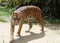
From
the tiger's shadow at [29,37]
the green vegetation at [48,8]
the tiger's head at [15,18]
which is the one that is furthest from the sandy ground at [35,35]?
the green vegetation at [48,8]

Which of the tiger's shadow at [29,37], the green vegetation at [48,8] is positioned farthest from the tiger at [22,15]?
the green vegetation at [48,8]

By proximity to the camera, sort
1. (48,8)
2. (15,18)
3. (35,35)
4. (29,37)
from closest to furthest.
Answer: (15,18) → (29,37) → (35,35) → (48,8)

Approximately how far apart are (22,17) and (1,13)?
3227mm

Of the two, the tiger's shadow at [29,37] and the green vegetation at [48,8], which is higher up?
the green vegetation at [48,8]

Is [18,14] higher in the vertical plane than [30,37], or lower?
higher

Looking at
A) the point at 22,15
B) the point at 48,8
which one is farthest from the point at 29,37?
the point at 48,8

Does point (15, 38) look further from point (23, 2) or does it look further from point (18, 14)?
point (23, 2)

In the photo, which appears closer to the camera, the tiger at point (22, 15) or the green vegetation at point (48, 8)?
the tiger at point (22, 15)

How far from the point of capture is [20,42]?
16.7 feet

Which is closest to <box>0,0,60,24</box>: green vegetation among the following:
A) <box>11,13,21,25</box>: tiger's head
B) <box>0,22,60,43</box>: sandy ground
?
<box>0,22,60,43</box>: sandy ground

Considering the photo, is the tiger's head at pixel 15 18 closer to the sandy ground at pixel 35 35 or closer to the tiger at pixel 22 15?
the tiger at pixel 22 15

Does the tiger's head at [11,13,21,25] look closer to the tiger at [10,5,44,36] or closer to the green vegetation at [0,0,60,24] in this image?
the tiger at [10,5,44,36]

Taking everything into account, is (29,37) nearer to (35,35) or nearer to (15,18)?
(35,35)

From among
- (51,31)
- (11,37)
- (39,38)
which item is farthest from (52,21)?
(11,37)
